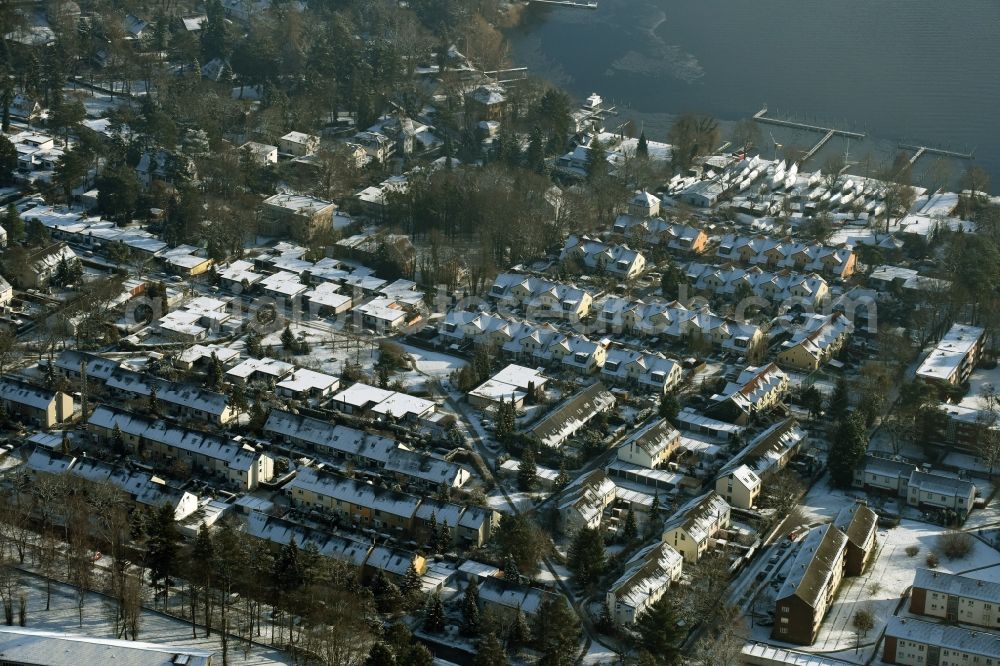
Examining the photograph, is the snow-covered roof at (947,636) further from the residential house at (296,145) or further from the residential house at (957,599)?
the residential house at (296,145)

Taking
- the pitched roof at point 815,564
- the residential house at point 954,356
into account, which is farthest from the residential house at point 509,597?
the residential house at point 954,356

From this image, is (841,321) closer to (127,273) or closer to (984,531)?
(984,531)

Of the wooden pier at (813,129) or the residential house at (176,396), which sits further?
the wooden pier at (813,129)

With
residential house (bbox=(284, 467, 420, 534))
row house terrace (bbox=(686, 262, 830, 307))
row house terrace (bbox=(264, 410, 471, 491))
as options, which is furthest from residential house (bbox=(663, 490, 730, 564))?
row house terrace (bbox=(686, 262, 830, 307))

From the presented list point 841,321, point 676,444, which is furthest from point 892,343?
point 676,444

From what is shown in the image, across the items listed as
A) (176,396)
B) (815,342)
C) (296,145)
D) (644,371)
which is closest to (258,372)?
(176,396)

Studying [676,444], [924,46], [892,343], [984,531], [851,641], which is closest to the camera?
[851,641]

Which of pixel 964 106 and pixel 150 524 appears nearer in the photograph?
pixel 150 524

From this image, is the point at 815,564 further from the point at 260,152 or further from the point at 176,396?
the point at 260,152
